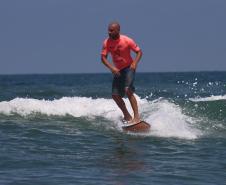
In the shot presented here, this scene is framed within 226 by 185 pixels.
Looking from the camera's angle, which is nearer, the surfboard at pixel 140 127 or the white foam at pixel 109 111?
the surfboard at pixel 140 127

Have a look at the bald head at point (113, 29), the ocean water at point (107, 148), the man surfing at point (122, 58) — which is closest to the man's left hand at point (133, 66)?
the man surfing at point (122, 58)

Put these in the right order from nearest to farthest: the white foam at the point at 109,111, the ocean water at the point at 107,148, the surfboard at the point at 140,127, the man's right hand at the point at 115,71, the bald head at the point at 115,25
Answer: the ocean water at the point at 107,148
the bald head at the point at 115,25
the man's right hand at the point at 115,71
the surfboard at the point at 140,127
the white foam at the point at 109,111

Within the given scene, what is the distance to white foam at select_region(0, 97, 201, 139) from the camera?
39.4 ft

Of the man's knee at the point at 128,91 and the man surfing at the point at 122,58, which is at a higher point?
the man surfing at the point at 122,58

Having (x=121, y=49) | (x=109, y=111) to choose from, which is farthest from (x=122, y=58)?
(x=109, y=111)

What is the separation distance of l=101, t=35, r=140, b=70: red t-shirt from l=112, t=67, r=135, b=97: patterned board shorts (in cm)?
11

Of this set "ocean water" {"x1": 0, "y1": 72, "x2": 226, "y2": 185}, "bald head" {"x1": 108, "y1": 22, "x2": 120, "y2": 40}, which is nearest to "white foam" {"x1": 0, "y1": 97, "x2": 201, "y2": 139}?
"ocean water" {"x1": 0, "y1": 72, "x2": 226, "y2": 185}

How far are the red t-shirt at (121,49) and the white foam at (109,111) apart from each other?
1251mm

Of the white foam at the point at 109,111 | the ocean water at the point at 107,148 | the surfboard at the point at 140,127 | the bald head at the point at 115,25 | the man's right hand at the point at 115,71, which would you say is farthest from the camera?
the white foam at the point at 109,111

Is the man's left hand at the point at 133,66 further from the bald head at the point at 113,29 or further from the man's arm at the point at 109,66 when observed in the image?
the bald head at the point at 113,29

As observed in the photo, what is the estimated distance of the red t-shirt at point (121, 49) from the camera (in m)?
11.8

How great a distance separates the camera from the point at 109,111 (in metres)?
15.0

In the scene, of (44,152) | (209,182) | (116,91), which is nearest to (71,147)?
(44,152)

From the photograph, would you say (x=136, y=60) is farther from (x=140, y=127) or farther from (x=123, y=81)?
(x=140, y=127)
